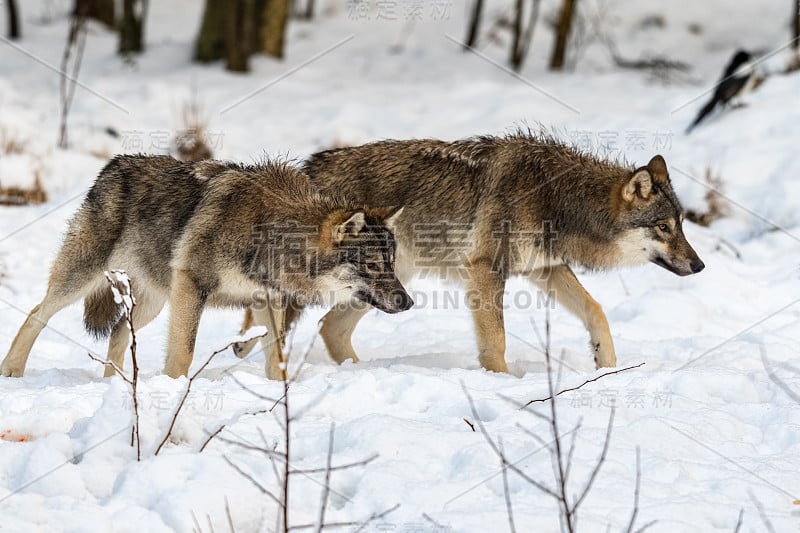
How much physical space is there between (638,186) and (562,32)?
10899 mm

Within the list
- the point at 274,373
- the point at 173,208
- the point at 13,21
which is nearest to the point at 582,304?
the point at 274,373

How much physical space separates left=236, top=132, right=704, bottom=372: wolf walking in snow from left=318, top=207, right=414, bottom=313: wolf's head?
1.09 metres

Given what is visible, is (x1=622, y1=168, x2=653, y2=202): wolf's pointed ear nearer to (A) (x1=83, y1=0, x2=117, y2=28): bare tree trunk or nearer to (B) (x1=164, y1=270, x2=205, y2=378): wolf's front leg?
(B) (x1=164, y1=270, x2=205, y2=378): wolf's front leg

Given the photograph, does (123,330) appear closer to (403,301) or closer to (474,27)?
(403,301)

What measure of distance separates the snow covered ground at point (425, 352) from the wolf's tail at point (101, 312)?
0.43m

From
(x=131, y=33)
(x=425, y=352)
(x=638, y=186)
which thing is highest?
(x=131, y=33)

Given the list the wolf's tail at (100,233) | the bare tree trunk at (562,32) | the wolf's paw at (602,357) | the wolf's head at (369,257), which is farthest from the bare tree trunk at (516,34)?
the wolf's head at (369,257)

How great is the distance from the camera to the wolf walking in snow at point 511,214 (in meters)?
7.23

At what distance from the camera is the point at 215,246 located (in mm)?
6387

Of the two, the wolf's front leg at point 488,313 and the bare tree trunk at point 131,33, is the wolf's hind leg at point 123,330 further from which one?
the bare tree trunk at point 131,33

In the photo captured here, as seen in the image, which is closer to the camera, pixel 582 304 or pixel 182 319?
pixel 182 319

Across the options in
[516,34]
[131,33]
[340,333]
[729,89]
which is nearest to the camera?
[340,333]

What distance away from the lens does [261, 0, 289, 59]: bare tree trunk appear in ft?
59.1

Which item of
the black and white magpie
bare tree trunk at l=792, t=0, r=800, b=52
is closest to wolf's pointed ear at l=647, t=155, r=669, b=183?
the black and white magpie
